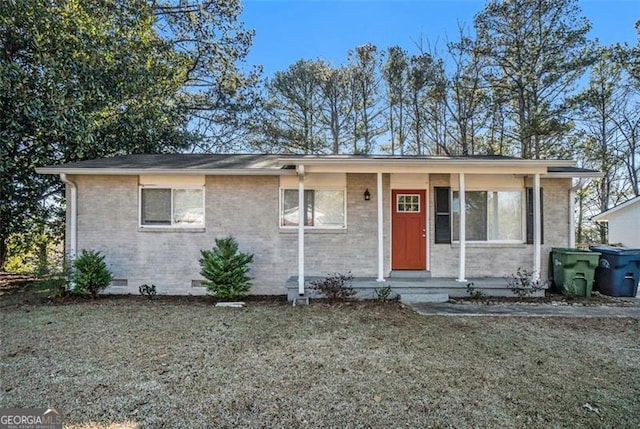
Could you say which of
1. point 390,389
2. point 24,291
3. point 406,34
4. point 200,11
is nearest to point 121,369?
point 390,389

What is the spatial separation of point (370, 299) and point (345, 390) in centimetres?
388

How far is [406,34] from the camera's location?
58.3 feet

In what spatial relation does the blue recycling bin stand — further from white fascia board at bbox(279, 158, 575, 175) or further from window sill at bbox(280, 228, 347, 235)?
window sill at bbox(280, 228, 347, 235)

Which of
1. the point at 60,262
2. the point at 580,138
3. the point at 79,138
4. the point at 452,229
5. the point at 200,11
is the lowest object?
the point at 60,262

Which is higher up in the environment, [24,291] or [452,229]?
[452,229]

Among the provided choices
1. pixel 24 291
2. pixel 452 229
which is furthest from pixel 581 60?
pixel 24 291

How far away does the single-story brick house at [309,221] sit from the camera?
7.82 metres

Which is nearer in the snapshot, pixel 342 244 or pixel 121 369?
pixel 121 369

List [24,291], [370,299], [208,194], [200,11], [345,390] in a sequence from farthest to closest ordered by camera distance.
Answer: [200,11]
[24,291]
[208,194]
[370,299]
[345,390]

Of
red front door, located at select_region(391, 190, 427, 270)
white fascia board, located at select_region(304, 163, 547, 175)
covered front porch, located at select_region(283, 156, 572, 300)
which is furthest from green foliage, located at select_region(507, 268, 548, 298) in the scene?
white fascia board, located at select_region(304, 163, 547, 175)

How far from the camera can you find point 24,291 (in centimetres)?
845

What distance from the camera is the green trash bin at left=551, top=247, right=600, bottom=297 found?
7340mm

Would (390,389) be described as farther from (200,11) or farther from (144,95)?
(200,11)

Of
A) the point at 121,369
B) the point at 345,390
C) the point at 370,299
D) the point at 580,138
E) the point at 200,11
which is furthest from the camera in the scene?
the point at 580,138
